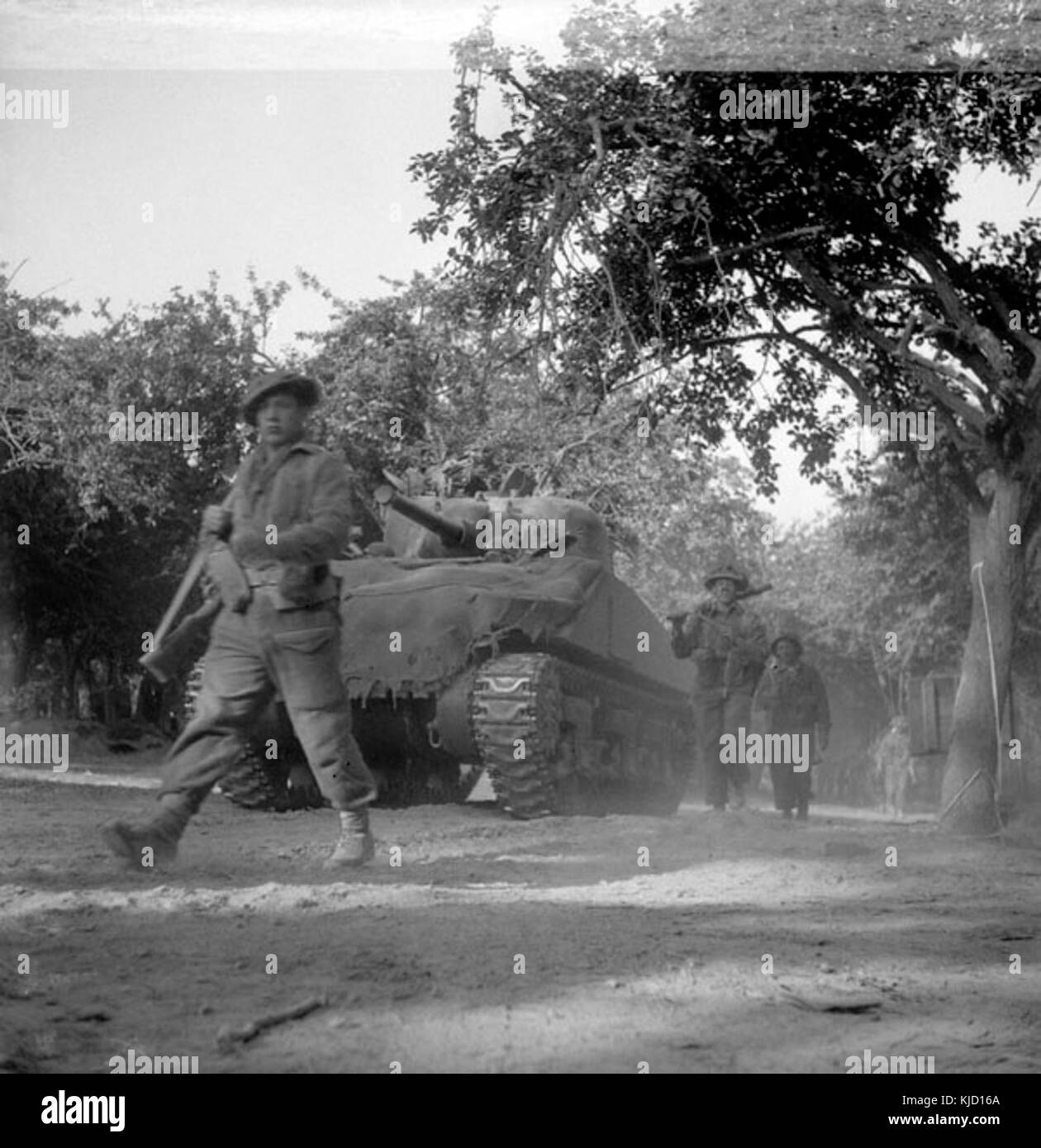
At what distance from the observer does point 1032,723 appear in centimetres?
1530

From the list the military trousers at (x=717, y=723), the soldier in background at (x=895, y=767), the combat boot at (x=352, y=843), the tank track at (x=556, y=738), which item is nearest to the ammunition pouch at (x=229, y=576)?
the combat boot at (x=352, y=843)

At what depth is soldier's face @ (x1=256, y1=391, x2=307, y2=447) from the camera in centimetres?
598

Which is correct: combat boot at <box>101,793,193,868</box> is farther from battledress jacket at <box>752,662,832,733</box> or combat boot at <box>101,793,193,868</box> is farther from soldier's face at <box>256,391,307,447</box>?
battledress jacket at <box>752,662,832,733</box>

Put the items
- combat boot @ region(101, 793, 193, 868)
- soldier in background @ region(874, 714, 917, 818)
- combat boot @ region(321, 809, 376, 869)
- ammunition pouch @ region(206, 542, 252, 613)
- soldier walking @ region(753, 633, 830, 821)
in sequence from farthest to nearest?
soldier in background @ region(874, 714, 917, 818) → soldier walking @ region(753, 633, 830, 821) → combat boot @ region(321, 809, 376, 869) → ammunition pouch @ region(206, 542, 252, 613) → combat boot @ region(101, 793, 193, 868)

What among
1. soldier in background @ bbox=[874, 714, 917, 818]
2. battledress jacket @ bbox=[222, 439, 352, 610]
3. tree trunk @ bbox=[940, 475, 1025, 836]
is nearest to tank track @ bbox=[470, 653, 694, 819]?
tree trunk @ bbox=[940, 475, 1025, 836]

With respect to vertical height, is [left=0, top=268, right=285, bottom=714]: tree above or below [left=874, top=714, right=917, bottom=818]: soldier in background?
above

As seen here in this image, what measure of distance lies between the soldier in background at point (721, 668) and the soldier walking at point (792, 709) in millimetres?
813

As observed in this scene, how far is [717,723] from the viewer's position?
11523 millimetres

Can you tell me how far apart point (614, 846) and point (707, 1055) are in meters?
4.71

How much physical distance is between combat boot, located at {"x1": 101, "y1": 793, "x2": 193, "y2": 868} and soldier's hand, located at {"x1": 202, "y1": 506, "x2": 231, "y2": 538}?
99 cm

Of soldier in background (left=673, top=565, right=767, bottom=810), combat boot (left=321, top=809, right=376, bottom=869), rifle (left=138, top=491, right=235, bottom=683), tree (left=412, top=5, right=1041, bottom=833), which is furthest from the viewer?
soldier in background (left=673, top=565, right=767, bottom=810)

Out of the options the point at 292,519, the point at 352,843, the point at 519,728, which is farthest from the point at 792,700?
the point at 292,519

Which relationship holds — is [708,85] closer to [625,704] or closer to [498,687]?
[498,687]

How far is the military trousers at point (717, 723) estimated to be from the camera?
1144 cm
